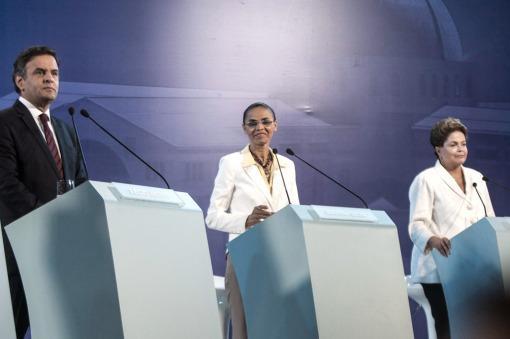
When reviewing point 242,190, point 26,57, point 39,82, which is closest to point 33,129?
point 39,82

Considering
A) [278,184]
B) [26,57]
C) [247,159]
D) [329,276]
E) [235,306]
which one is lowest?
[235,306]

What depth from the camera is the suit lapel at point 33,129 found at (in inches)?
119

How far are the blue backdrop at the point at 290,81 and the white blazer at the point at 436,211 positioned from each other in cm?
136

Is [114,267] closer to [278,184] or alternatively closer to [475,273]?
[278,184]

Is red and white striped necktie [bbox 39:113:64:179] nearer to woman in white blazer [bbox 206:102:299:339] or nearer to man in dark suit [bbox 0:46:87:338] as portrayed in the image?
man in dark suit [bbox 0:46:87:338]

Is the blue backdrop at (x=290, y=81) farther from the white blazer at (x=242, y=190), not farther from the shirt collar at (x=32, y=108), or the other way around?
the shirt collar at (x=32, y=108)

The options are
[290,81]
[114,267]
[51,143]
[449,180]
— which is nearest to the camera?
[114,267]

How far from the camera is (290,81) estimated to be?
520 centimetres

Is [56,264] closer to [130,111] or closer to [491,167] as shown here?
[130,111]

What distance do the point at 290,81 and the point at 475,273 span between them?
7.33 feet

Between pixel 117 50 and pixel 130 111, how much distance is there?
401 mm

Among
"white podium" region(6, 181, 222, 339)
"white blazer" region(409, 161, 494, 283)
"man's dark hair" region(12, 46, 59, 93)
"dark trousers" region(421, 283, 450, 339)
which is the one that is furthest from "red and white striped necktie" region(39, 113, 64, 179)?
"dark trousers" region(421, 283, 450, 339)

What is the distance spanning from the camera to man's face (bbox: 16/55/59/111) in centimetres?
314

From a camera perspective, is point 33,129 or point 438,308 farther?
point 438,308
